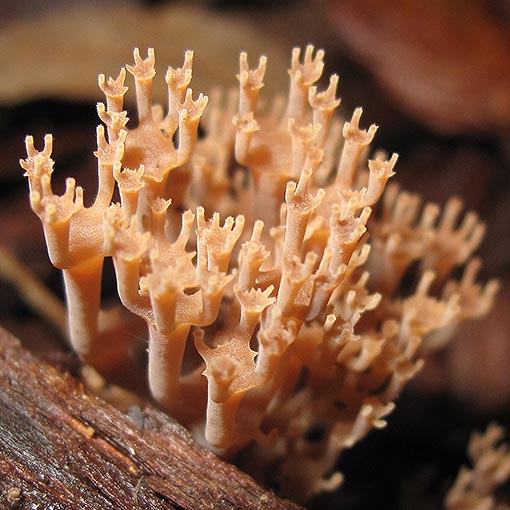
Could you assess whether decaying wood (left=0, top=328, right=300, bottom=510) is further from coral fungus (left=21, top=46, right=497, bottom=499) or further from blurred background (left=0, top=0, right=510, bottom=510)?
blurred background (left=0, top=0, right=510, bottom=510)

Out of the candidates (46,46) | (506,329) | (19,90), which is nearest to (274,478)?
(506,329)

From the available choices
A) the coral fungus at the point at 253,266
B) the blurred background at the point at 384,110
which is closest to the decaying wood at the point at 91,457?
the coral fungus at the point at 253,266

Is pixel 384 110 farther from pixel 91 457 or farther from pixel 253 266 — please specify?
pixel 91 457

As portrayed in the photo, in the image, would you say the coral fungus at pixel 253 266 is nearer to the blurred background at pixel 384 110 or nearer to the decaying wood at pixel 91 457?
the decaying wood at pixel 91 457

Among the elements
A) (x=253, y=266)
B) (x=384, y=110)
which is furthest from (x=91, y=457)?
(x=384, y=110)

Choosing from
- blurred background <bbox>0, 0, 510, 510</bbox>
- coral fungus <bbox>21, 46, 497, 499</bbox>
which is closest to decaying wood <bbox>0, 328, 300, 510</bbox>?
coral fungus <bbox>21, 46, 497, 499</bbox>
